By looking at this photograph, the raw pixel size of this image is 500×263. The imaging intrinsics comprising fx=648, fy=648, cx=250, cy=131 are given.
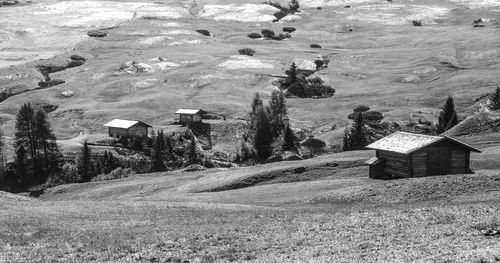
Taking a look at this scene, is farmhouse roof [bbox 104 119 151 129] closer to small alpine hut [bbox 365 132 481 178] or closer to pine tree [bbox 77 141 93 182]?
pine tree [bbox 77 141 93 182]

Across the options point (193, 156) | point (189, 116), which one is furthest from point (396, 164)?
point (189, 116)

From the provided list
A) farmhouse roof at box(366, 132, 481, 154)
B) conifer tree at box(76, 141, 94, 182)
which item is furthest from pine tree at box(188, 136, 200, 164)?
Answer: farmhouse roof at box(366, 132, 481, 154)

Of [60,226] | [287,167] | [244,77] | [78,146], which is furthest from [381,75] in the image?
[60,226]

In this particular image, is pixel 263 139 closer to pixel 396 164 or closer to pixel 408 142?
pixel 396 164

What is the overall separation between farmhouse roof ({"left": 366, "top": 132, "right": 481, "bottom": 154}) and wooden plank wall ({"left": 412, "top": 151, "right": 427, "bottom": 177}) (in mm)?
933

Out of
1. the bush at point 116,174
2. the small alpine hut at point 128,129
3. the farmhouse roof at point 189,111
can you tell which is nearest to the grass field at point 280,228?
the bush at point 116,174

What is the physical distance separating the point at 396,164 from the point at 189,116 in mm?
87005

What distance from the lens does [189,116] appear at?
495ft

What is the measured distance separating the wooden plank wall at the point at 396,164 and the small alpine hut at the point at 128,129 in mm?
77977

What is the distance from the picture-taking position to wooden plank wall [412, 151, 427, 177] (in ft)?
219

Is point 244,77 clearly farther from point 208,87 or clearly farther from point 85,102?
point 85,102

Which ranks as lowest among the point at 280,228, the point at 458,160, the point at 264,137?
the point at 264,137

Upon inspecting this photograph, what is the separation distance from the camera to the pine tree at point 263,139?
128625 millimetres

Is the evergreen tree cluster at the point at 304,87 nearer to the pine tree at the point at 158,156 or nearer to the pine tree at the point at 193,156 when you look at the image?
the pine tree at the point at 193,156
